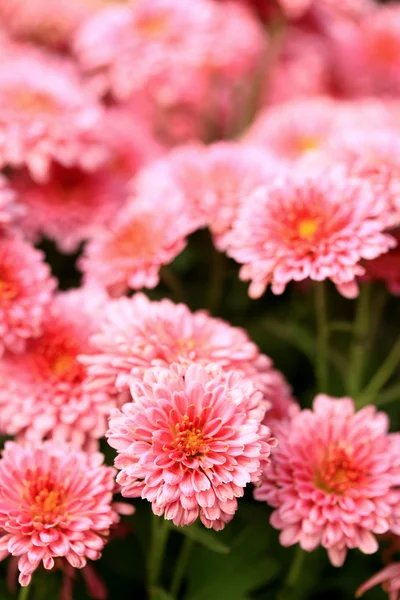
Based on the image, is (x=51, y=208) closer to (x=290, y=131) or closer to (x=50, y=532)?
(x=290, y=131)

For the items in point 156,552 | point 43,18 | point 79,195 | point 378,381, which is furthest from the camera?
point 43,18

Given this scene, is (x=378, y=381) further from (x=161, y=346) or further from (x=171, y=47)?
(x=171, y=47)

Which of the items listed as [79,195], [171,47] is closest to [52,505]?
[79,195]

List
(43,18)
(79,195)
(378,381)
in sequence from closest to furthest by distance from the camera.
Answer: (378,381), (79,195), (43,18)

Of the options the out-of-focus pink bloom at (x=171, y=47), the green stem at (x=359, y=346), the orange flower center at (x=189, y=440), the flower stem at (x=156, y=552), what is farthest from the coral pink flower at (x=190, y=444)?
the out-of-focus pink bloom at (x=171, y=47)

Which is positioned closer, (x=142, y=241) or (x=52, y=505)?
(x=52, y=505)

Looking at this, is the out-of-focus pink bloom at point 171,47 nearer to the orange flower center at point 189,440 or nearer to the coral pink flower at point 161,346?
the coral pink flower at point 161,346

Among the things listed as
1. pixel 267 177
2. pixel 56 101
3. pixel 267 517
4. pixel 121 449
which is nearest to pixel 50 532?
pixel 121 449
